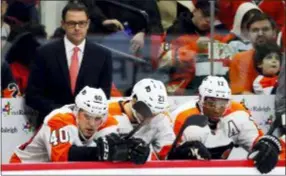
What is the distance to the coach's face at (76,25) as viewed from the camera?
5574mm

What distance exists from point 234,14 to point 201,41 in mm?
306

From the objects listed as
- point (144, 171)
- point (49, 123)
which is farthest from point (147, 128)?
point (144, 171)

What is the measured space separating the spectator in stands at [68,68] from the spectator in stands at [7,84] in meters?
0.10

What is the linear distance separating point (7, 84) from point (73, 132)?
2.15 feet

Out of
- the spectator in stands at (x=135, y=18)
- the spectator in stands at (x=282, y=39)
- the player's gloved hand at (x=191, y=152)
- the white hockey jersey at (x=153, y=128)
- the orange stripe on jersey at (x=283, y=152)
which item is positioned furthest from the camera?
the spectator in stands at (x=282, y=39)

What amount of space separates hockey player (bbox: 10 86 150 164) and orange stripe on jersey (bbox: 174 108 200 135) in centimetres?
36

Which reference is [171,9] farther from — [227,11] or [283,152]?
[283,152]

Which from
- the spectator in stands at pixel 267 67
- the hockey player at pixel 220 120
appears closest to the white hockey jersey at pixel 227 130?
the hockey player at pixel 220 120

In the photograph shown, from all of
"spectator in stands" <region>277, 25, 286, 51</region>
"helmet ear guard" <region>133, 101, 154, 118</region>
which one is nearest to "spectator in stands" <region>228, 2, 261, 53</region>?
"spectator in stands" <region>277, 25, 286, 51</region>

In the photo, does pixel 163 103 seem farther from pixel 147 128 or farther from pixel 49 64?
pixel 49 64

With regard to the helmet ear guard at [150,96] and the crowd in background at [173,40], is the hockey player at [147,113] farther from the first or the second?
the crowd in background at [173,40]

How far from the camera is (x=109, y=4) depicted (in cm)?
578

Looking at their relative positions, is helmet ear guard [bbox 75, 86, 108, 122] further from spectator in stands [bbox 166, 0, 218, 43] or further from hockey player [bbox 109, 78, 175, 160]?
spectator in stands [bbox 166, 0, 218, 43]

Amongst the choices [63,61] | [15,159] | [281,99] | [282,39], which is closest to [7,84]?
[63,61]
